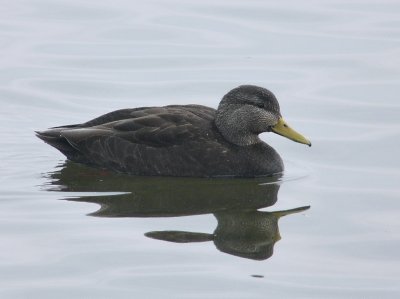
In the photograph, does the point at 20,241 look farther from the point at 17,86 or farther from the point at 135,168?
the point at 17,86

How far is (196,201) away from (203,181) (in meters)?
0.83

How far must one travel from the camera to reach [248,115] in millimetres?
13422

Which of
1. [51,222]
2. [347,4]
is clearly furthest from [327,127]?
[347,4]

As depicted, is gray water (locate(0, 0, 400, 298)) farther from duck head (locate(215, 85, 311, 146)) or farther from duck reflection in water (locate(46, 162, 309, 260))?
duck head (locate(215, 85, 311, 146))

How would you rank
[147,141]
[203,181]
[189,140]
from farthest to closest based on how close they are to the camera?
[147,141] → [189,140] → [203,181]

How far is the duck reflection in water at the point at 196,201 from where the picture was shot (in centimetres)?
1090

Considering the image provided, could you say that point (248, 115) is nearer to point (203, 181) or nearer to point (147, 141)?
point (203, 181)

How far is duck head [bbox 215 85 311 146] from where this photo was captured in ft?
43.8

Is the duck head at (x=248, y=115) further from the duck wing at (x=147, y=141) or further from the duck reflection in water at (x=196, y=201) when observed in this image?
the duck reflection in water at (x=196, y=201)

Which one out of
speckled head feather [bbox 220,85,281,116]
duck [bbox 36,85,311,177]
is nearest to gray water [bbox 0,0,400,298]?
duck [bbox 36,85,311,177]

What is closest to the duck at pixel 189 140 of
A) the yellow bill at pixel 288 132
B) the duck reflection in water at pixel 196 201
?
the yellow bill at pixel 288 132

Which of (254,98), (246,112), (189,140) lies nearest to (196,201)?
(189,140)

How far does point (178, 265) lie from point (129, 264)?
40 centimetres

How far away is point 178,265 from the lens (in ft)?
33.1
